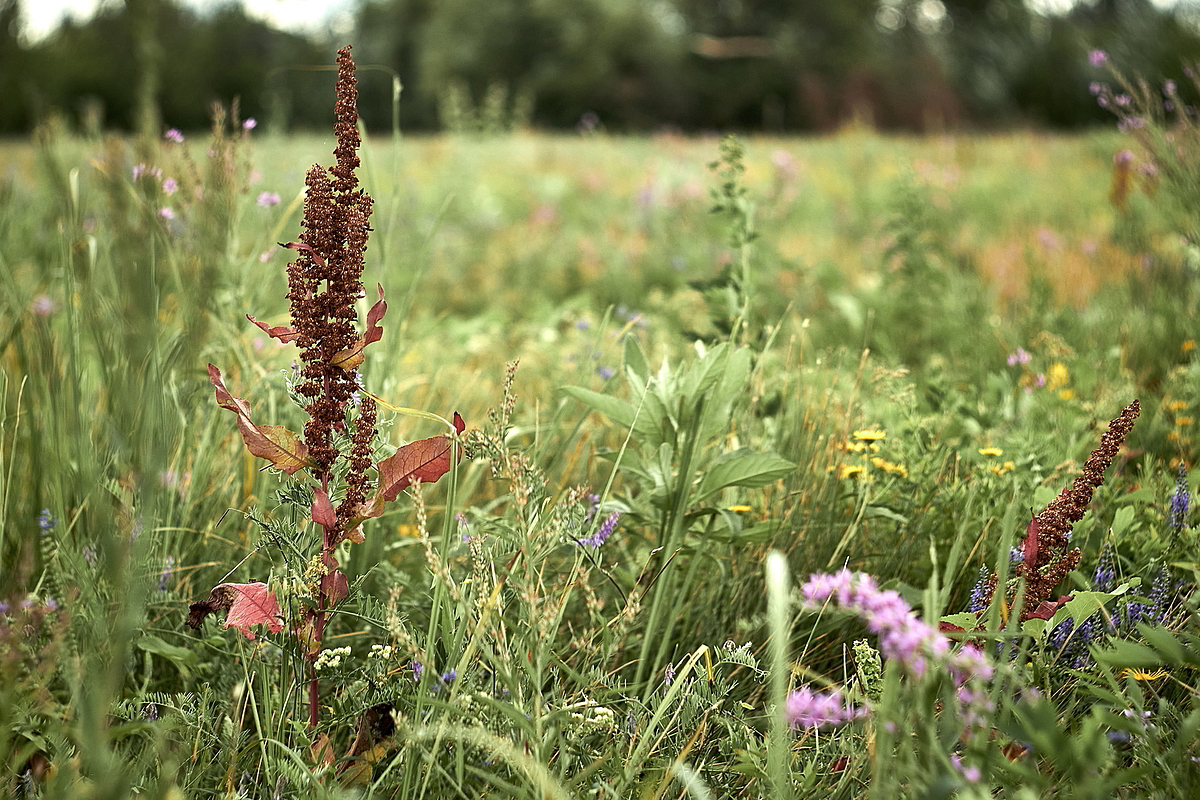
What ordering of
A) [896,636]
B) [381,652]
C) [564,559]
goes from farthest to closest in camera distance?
1. [564,559]
2. [381,652]
3. [896,636]

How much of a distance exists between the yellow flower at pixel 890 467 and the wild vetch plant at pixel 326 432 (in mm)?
796

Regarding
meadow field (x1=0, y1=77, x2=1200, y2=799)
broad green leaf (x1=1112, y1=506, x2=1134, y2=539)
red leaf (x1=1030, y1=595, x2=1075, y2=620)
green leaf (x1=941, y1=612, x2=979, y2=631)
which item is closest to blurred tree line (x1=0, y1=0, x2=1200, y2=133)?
meadow field (x1=0, y1=77, x2=1200, y2=799)

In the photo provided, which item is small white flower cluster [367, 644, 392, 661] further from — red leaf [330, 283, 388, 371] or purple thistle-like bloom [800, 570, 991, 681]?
purple thistle-like bloom [800, 570, 991, 681]

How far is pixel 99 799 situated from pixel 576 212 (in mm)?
5204

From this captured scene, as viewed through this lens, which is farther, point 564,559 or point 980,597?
point 564,559

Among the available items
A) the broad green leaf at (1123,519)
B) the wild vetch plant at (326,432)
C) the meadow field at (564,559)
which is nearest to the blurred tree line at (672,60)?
the meadow field at (564,559)

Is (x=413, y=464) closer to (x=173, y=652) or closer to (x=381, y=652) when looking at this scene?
(x=381, y=652)

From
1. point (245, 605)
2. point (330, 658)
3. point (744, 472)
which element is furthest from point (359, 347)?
point (744, 472)

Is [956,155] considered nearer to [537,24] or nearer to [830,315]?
[830,315]

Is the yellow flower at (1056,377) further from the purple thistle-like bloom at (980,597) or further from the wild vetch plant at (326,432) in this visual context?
the wild vetch plant at (326,432)

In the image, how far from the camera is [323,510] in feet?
3.14

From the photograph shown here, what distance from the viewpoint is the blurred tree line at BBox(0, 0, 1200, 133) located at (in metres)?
17.6

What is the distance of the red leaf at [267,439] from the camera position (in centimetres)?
91

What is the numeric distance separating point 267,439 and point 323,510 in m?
0.10
